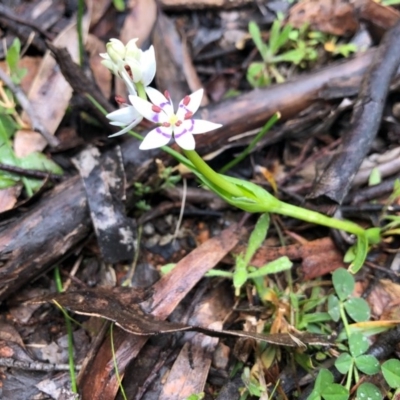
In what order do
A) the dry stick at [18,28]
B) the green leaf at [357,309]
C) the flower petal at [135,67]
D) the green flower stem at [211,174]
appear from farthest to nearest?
the dry stick at [18,28], the green leaf at [357,309], the green flower stem at [211,174], the flower petal at [135,67]

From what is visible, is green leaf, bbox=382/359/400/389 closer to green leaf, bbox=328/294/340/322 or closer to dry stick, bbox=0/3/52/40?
green leaf, bbox=328/294/340/322

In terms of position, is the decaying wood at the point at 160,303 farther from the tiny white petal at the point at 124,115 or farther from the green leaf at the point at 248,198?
the tiny white petal at the point at 124,115

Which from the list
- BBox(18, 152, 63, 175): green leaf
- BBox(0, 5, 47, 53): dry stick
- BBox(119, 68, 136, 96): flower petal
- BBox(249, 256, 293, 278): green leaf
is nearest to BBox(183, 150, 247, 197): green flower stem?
BBox(119, 68, 136, 96): flower petal

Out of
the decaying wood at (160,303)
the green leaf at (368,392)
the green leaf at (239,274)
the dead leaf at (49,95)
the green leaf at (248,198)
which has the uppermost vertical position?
the dead leaf at (49,95)

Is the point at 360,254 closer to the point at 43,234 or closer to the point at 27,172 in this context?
the point at 43,234

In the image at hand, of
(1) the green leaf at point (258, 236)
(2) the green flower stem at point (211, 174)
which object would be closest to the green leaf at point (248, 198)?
(2) the green flower stem at point (211, 174)

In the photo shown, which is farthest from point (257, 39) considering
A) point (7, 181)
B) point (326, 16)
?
point (7, 181)

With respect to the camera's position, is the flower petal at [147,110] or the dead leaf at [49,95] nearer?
the flower petal at [147,110]
